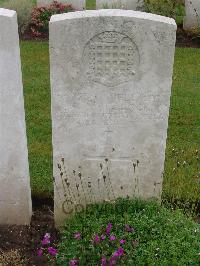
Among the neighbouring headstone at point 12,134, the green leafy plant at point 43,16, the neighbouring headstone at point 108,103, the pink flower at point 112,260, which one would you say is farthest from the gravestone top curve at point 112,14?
the green leafy plant at point 43,16

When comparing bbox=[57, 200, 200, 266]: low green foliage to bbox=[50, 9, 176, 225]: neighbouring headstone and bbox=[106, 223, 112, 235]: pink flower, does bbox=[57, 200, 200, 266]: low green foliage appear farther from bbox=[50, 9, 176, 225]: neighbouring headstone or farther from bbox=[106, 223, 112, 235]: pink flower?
bbox=[50, 9, 176, 225]: neighbouring headstone

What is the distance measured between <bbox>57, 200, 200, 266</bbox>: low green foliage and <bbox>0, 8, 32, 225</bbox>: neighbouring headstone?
529 mm

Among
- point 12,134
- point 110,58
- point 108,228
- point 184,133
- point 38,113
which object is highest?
point 110,58

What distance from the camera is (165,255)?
4082 mm

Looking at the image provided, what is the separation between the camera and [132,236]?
4.30 meters

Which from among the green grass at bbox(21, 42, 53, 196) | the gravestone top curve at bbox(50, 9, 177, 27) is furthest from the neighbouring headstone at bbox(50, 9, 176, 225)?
the green grass at bbox(21, 42, 53, 196)

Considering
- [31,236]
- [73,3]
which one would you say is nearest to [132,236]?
[31,236]

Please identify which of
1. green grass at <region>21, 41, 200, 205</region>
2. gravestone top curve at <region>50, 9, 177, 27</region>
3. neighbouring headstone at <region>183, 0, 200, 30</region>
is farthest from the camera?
neighbouring headstone at <region>183, 0, 200, 30</region>

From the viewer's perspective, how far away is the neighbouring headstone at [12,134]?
4.18 metres

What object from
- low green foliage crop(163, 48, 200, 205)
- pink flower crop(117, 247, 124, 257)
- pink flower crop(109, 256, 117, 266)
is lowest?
pink flower crop(109, 256, 117, 266)

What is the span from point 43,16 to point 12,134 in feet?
24.7

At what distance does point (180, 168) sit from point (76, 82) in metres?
1.94

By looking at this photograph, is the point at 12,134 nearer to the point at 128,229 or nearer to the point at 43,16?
the point at 128,229

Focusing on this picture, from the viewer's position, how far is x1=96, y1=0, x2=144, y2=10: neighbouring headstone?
11.6 m
